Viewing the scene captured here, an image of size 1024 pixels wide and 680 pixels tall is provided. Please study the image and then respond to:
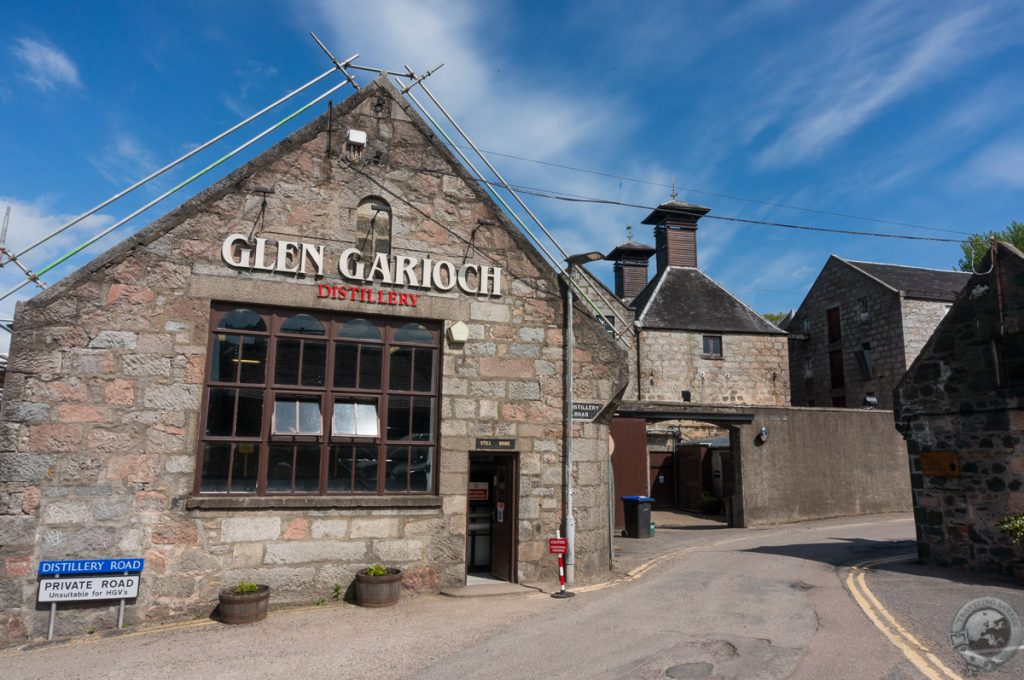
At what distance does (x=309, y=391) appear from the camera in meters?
9.30

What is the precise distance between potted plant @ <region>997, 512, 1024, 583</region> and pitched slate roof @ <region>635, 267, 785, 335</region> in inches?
710

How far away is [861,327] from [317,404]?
2795cm

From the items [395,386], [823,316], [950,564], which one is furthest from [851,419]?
[395,386]

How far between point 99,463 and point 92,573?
130 cm

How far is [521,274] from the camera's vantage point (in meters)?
10.6

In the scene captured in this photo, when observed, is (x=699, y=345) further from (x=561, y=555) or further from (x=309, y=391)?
(x=309, y=391)

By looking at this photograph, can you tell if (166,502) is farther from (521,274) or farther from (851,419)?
(851,419)

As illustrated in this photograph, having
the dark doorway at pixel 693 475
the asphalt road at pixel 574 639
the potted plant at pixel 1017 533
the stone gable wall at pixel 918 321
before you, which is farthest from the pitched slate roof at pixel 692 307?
the asphalt road at pixel 574 639

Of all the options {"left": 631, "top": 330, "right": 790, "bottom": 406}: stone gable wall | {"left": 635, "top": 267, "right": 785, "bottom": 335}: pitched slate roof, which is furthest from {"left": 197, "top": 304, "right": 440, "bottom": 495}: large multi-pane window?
{"left": 635, "top": 267, "right": 785, "bottom": 335}: pitched slate roof

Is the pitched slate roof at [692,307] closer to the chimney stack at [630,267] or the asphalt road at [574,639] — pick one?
the chimney stack at [630,267]

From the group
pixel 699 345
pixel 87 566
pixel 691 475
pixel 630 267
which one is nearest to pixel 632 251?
pixel 630 267

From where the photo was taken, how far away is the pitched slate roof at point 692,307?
28078 millimetres

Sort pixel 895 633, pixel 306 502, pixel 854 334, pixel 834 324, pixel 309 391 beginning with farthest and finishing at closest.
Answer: pixel 834 324 → pixel 854 334 → pixel 309 391 → pixel 306 502 → pixel 895 633

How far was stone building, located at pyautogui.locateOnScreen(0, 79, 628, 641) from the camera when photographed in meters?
8.14
